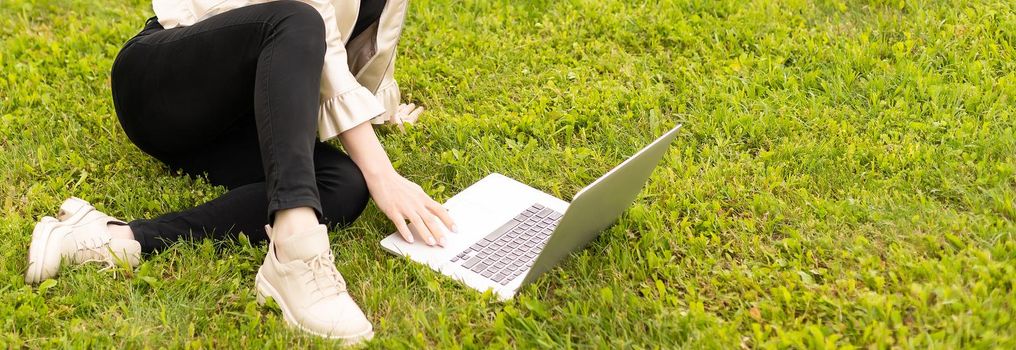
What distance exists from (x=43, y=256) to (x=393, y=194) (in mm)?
1058

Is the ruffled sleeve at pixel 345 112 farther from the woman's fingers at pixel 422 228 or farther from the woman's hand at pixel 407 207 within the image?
the woman's fingers at pixel 422 228

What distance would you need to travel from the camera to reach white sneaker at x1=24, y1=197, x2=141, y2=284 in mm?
2955

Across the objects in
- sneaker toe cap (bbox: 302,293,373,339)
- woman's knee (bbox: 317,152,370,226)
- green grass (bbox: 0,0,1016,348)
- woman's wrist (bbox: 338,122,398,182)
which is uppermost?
woman's wrist (bbox: 338,122,398,182)

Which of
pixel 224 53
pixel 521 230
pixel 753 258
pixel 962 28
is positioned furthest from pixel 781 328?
pixel 962 28

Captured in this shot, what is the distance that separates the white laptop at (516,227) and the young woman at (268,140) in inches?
3.8

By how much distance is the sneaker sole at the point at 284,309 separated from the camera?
2703 mm

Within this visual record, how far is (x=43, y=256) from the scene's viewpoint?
9.68 ft

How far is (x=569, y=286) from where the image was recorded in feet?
9.54

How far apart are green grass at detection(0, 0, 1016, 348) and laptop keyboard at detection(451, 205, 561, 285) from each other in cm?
10

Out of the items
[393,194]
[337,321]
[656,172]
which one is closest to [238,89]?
[393,194]

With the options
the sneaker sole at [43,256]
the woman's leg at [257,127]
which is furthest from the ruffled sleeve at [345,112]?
the sneaker sole at [43,256]

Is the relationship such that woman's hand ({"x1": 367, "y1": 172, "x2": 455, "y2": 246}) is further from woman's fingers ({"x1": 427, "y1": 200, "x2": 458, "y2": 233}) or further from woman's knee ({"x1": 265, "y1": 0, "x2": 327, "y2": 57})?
woman's knee ({"x1": 265, "y1": 0, "x2": 327, "y2": 57})

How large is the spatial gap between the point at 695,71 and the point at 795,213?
120 cm

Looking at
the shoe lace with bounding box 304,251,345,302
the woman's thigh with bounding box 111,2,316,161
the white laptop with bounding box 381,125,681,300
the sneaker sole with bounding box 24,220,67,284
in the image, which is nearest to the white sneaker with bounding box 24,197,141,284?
the sneaker sole with bounding box 24,220,67,284
